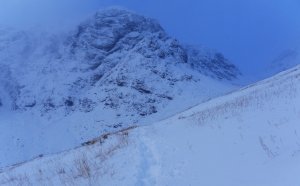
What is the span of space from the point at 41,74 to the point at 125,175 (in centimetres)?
12322

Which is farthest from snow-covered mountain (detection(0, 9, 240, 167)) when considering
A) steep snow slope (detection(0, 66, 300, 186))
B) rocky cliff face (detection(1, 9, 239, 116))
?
steep snow slope (detection(0, 66, 300, 186))

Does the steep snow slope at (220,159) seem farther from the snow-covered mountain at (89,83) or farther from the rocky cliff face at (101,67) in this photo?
the rocky cliff face at (101,67)

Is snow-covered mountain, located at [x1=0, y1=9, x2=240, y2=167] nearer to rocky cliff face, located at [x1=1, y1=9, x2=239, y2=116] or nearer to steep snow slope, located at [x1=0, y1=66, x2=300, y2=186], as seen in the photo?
rocky cliff face, located at [x1=1, y1=9, x2=239, y2=116]

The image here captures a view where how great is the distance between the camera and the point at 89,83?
417ft

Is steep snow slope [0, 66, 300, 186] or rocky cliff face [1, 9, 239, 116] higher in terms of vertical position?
rocky cliff face [1, 9, 239, 116]

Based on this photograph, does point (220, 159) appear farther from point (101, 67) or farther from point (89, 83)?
point (101, 67)

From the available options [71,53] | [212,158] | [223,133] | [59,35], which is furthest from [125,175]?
[59,35]

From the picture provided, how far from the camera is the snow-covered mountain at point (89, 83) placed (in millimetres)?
96781

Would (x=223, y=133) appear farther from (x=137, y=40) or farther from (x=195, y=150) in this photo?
(x=137, y=40)

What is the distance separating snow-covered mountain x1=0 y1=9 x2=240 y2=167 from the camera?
9678 cm

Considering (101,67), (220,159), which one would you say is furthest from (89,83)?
(220,159)

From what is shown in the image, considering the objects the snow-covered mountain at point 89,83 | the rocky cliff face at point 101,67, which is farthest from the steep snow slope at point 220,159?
the rocky cliff face at point 101,67

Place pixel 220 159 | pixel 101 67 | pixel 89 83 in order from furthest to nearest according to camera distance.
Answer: pixel 101 67
pixel 89 83
pixel 220 159

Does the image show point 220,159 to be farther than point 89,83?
No
